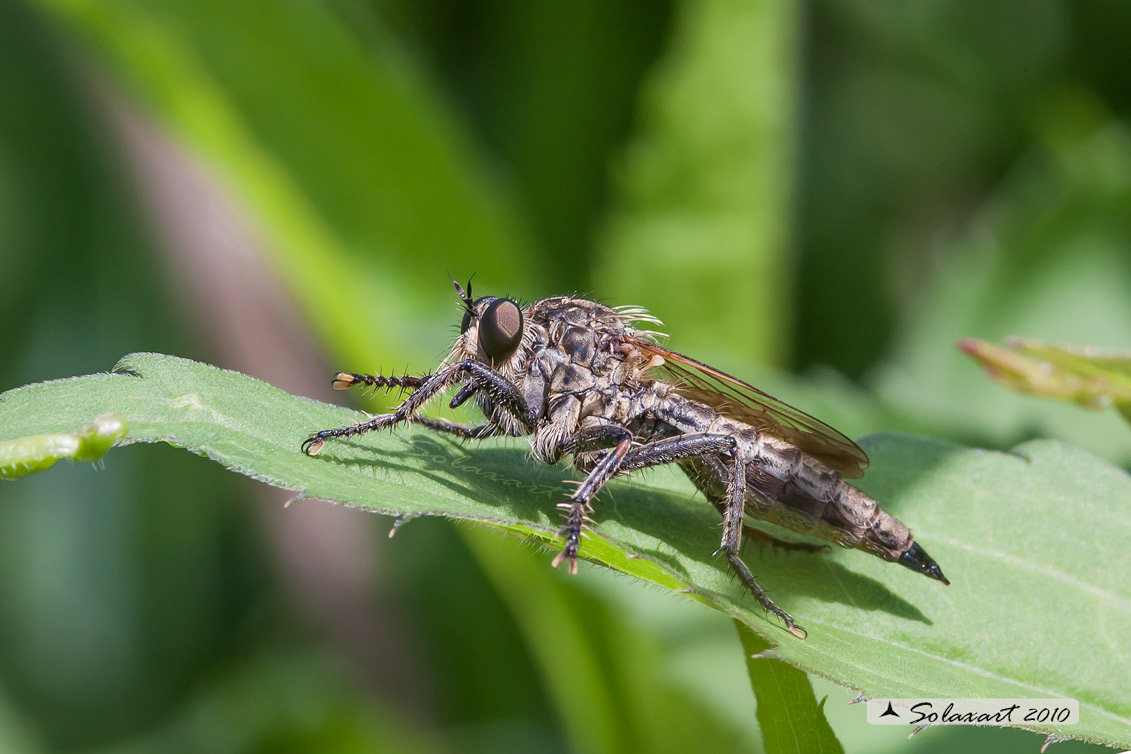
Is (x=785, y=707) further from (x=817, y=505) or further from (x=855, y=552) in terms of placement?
(x=855, y=552)

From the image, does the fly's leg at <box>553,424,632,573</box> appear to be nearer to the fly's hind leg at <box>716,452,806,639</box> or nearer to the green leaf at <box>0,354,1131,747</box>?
the green leaf at <box>0,354,1131,747</box>

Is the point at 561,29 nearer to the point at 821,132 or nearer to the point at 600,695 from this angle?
the point at 821,132

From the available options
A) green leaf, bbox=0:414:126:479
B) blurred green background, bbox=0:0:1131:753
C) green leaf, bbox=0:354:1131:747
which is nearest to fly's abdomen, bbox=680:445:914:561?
green leaf, bbox=0:354:1131:747

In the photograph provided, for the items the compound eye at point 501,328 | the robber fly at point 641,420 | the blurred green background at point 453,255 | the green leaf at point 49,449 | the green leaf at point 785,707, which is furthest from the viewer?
the blurred green background at point 453,255

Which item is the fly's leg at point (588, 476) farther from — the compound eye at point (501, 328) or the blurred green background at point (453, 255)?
the blurred green background at point (453, 255)

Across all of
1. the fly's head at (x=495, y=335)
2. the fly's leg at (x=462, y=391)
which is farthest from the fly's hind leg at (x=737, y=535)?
the fly's head at (x=495, y=335)

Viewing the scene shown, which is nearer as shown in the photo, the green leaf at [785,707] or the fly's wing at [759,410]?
the green leaf at [785,707]

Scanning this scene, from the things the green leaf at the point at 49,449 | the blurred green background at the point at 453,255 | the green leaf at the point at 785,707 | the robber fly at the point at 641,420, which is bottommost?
the green leaf at the point at 785,707
